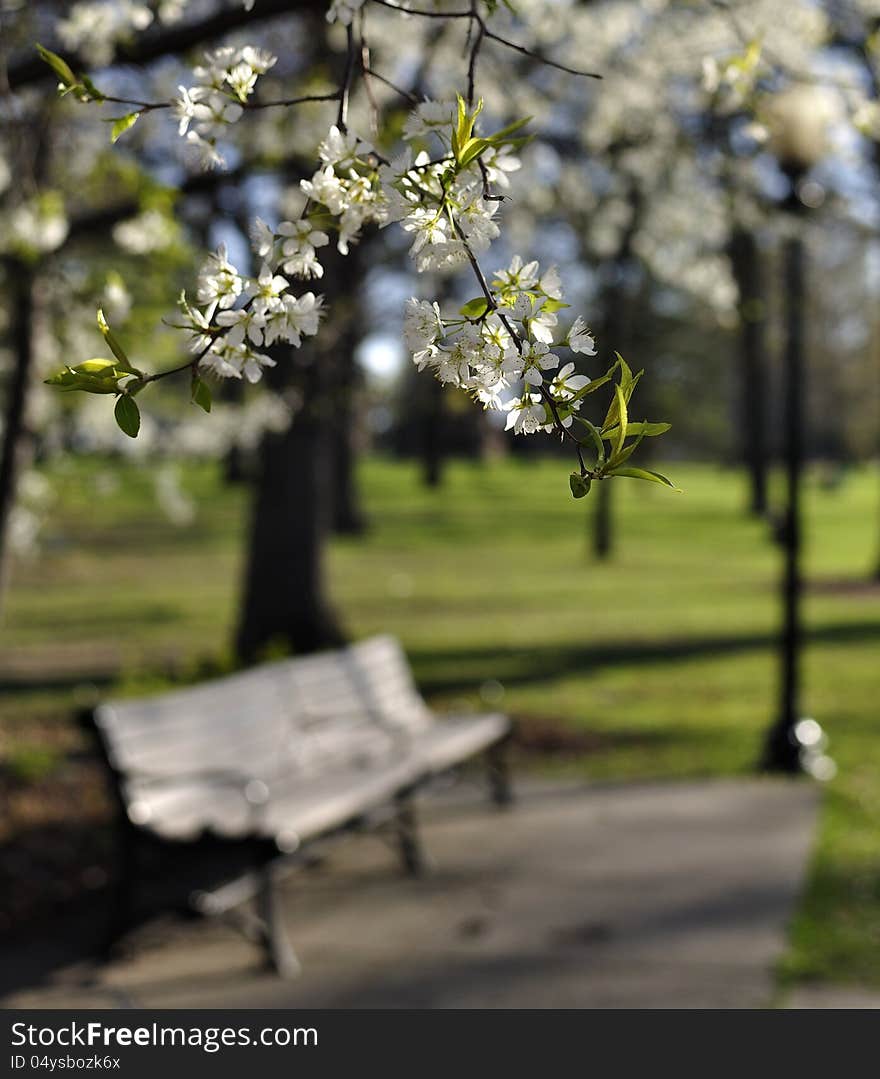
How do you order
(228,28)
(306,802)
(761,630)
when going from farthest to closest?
(761,630), (306,802), (228,28)

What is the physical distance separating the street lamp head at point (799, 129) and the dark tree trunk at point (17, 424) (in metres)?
4.48

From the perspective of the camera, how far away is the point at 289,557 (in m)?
11.6

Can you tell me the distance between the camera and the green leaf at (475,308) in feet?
6.24

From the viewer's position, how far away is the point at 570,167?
11.3 metres

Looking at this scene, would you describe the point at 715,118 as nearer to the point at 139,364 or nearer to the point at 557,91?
the point at 557,91

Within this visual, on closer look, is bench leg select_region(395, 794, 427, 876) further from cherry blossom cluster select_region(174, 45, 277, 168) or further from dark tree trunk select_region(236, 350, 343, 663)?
dark tree trunk select_region(236, 350, 343, 663)

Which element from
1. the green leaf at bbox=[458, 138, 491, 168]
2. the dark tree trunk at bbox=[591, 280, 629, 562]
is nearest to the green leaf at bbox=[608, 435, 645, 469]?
the green leaf at bbox=[458, 138, 491, 168]

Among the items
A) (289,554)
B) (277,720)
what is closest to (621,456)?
(277,720)

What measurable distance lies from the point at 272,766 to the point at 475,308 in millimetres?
4408

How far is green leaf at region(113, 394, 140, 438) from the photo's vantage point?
1915mm

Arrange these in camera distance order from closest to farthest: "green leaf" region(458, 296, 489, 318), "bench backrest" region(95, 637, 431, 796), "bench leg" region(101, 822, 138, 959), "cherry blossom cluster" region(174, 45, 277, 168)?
"green leaf" region(458, 296, 489, 318), "cherry blossom cluster" region(174, 45, 277, 168), "bench leg" region(101, 822, 138, 959), "bench backrest" region(95, 637, 431, 796)

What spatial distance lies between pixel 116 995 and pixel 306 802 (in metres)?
1.04

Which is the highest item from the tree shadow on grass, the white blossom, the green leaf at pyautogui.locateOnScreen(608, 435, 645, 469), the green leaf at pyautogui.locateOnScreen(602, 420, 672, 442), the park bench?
the white blossom

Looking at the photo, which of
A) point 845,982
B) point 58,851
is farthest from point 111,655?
point 845,982
